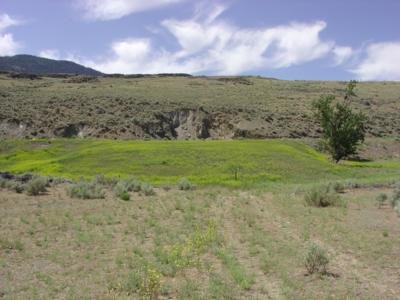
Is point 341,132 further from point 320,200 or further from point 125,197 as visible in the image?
point 125,197

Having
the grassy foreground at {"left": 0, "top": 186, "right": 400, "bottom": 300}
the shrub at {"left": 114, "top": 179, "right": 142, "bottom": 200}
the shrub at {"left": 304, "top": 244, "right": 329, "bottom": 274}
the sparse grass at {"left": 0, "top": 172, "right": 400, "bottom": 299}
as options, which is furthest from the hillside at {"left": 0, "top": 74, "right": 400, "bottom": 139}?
the shrub at {"left": 304, "top": 244, "right": 329, "bottom": 274}

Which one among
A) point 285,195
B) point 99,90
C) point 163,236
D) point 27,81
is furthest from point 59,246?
point 27,81

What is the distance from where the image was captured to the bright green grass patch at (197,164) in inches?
1684

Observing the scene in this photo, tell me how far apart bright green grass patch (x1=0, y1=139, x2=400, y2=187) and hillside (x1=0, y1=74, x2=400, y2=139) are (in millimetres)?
19426

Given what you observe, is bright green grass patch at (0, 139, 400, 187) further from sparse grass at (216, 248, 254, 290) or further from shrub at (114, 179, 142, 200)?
sparse grass at (216, 248, 254, 290)

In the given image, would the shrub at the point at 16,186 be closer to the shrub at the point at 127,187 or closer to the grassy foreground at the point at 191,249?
the grassy foreground at the point at 191,249

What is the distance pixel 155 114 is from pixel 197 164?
1360 inches

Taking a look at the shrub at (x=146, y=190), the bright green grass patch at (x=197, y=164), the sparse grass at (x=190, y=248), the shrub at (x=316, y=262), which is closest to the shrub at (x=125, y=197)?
the sparse grass at (x=190, y=248)

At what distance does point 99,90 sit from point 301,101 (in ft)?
115

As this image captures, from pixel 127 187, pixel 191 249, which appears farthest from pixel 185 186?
pixel 191 249

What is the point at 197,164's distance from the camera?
45844 mm

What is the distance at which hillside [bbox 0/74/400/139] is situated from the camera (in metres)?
74.7

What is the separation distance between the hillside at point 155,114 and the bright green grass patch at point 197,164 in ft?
63.7

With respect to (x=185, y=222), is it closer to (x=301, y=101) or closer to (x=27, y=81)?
(x=301, y=101)
